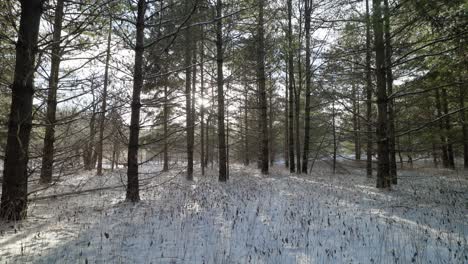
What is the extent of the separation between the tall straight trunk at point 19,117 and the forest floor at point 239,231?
39 cm

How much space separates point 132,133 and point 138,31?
2630mm

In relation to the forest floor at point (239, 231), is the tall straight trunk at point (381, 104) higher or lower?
higher

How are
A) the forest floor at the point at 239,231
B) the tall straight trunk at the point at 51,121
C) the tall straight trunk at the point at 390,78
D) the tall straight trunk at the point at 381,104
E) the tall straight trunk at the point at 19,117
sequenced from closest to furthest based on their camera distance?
the tall straight trunk at the point at 51,121 < the forest floor at the point at 239,231 < the tall straight trunk at the point at 19,117 < the tall straight trunk at the point at 390,78 < the tall straight trunk at the point at 381,104

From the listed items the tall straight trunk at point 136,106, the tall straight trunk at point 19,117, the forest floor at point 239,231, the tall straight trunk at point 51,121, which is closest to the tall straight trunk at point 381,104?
the forest floor at point 239,231

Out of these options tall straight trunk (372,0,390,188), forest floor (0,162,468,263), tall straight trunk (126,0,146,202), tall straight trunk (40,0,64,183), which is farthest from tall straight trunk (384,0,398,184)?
tall straight trunk (40,0,64,183)

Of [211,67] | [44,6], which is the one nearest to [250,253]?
[44,6]

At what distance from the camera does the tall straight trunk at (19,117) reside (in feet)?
13.8

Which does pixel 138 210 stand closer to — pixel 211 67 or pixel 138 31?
pixel 138 31

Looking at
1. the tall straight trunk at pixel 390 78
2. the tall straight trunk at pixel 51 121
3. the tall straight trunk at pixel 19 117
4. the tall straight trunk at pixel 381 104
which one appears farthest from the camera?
the tall straight trunk at pixel 381 104

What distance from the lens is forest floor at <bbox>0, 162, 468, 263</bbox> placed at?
3.55 metres

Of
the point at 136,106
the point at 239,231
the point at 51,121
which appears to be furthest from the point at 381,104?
the point at 51,121

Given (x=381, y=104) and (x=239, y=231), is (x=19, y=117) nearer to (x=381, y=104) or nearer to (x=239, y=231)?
(x=239, y=231)

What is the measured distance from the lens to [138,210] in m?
6.02

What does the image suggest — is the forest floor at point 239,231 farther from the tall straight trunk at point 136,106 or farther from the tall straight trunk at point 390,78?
the tall straight trunk at point 390,78
